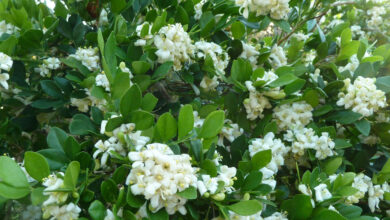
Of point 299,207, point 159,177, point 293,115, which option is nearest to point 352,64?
point 293,115

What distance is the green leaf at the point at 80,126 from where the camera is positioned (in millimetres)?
1194

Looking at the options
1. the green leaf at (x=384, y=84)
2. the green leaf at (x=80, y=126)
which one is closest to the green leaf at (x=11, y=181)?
the green leaf at (x=80, y=126)

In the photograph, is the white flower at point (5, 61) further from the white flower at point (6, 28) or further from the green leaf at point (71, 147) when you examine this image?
the green leaf at point (71, 147)

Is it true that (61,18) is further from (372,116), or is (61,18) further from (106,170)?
(372,116)

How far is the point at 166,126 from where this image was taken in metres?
1.06

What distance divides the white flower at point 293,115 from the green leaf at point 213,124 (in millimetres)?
618

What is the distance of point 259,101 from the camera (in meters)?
1.51

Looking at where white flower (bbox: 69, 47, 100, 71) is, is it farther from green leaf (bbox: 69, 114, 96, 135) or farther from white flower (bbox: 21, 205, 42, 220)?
white flower (bbox: 21, 205, 42, 220)

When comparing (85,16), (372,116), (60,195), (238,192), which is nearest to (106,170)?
(60,195)

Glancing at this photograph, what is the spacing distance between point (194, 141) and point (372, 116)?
1.00 meters

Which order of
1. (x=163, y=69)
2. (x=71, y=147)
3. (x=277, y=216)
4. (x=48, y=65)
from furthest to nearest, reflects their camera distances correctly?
(x=48, y=65) → (x=163, y=69) → (x=277, y=216) → (x=71, y=147)

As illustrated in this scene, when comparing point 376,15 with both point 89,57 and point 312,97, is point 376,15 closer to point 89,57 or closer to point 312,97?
point 312,97

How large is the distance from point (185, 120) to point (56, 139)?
44cm

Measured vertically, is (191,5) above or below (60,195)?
above
